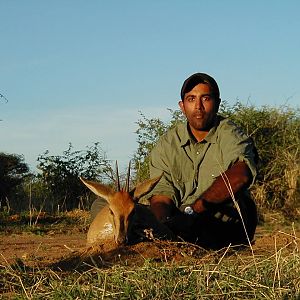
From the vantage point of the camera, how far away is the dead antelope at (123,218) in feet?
Answer: 21.3

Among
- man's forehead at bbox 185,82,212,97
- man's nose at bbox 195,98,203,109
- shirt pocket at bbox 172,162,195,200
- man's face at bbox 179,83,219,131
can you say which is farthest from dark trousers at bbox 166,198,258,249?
man's forehead at bbox 185,82,212,97

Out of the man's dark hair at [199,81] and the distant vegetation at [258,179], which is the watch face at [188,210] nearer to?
the man's dark hair at [199,81]

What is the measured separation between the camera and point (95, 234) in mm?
7191

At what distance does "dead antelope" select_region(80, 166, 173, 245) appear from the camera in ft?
21.3

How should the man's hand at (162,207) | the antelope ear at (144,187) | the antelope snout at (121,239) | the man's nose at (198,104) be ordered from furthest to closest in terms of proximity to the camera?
the man's nose at (198,104)
the antelope ear at (144,187)
the man's hand at (162,207)
the antelope snout at (121,239)

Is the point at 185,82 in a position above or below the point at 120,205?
above

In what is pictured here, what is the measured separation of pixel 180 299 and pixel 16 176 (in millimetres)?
14639

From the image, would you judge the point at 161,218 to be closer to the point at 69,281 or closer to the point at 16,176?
the point at 69,281

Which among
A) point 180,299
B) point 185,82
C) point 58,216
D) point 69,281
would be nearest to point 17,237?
point 58,216

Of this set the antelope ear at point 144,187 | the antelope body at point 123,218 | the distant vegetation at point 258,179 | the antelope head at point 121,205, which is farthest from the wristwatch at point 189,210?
the distant vegetation at point 258,179

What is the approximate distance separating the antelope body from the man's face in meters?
0.68

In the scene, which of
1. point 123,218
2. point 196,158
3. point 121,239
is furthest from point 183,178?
point 121,239

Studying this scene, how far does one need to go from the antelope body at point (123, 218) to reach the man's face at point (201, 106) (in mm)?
677

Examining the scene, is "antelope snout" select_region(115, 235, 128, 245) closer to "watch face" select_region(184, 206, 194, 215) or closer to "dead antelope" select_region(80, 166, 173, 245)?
"dead antelope" select_region(80, 166, 173, 245)
